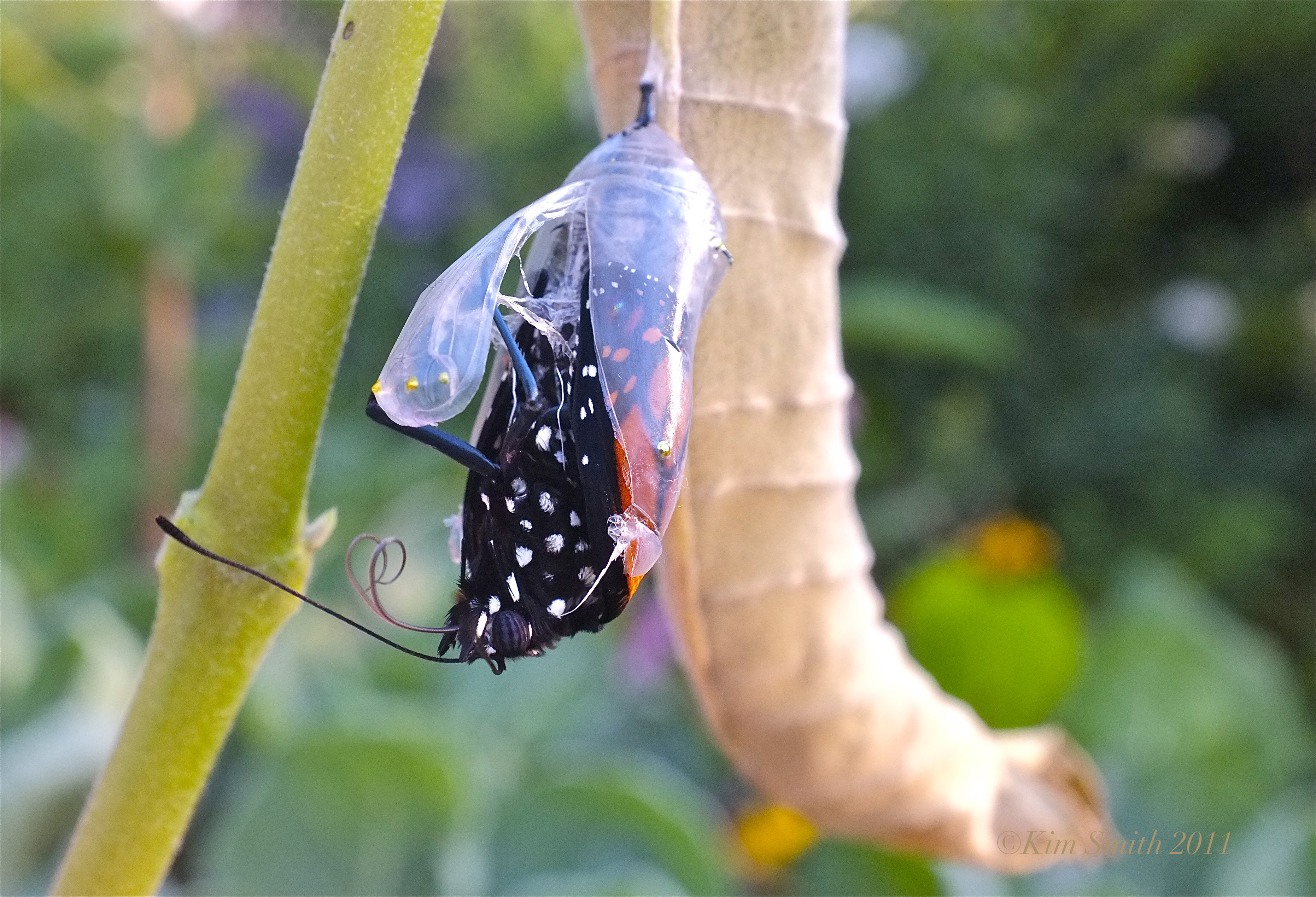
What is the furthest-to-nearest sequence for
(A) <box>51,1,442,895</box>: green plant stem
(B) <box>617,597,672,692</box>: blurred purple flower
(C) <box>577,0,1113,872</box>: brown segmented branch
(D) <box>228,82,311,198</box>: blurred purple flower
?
(D) <box>228,82,311,198</box>: blurred purple flower → (B) <box>617,597,672,692</box>: blurred purple flower → (C) <box>577,0,1113,872</box>: brown segmented branch → (A) <box>51,1,442,895</box>: green plant stem

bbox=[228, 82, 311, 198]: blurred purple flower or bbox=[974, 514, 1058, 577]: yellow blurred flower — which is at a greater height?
bbox=[228, 82, 311, 198]: blurred purple flower

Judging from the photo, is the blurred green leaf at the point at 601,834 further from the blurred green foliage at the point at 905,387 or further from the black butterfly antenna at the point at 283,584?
the black butterfly antenna at the point at 283,584

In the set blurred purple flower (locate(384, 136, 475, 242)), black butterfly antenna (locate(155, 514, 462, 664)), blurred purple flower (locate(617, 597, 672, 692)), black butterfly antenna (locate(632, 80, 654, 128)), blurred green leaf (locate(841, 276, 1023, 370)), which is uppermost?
blurred purple flower (locate(384, 136, 475, 242))

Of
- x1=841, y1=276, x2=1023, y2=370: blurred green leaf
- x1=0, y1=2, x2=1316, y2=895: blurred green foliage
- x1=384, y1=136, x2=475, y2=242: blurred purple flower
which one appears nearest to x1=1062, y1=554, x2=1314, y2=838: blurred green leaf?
x1=0, y1=2, x2=1316, y2=895: blurred green foliage

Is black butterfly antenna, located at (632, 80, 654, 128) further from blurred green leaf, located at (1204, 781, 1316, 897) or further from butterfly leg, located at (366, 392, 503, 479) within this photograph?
blurred green leaf, located at (1204, 781, 1316, 897)

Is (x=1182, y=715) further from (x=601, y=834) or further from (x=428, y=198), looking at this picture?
(x=428, y=198)

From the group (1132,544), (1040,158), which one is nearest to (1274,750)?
(1132,544)

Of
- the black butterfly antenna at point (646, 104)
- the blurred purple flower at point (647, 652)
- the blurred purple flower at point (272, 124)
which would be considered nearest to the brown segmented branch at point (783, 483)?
the black butterfly antenna at point (646, 104)
